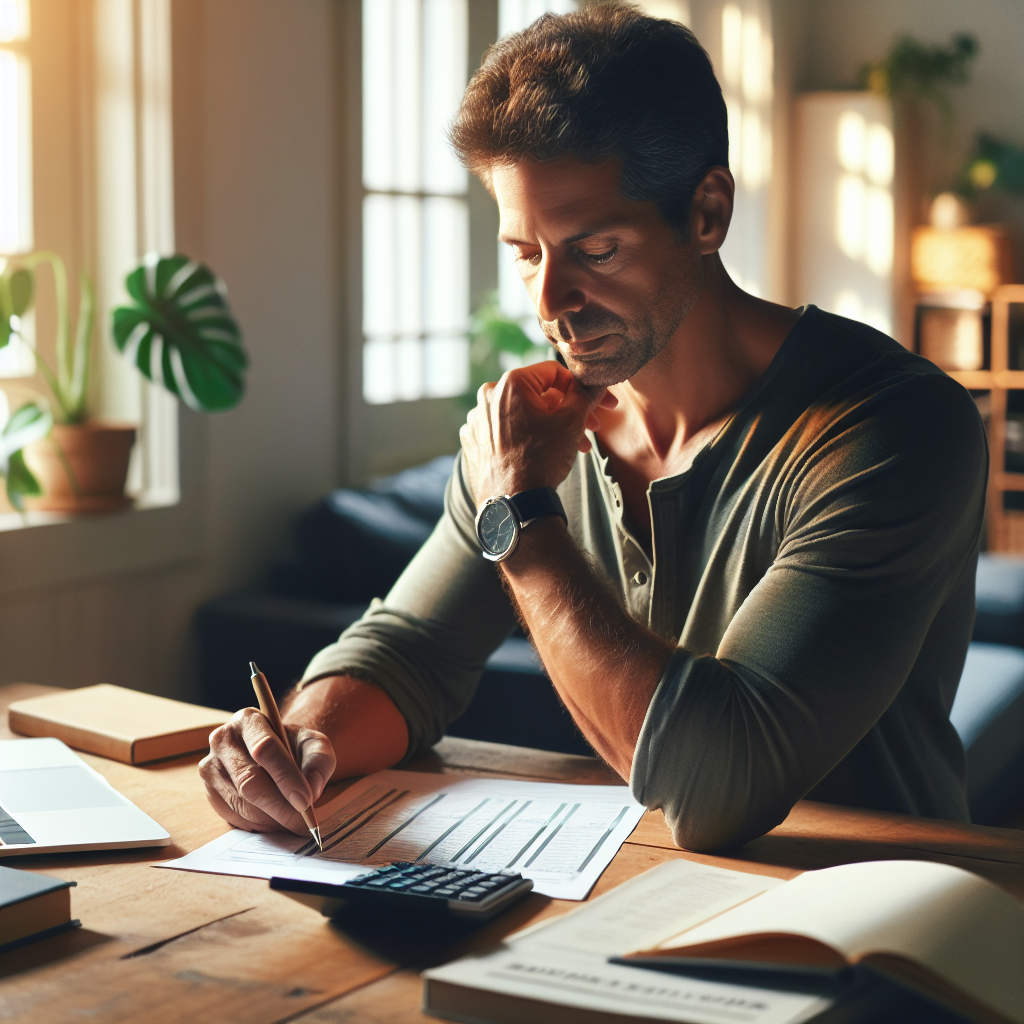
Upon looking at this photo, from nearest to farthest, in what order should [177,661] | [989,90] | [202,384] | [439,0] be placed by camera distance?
[202,384], [177,661], [439,0], [989,90]

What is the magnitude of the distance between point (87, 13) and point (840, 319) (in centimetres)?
185

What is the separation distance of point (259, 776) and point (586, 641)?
309 millimetres

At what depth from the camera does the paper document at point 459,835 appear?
3.24 ft

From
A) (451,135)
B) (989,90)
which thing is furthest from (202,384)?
(989,90)

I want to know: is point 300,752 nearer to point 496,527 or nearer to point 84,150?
point 496,527

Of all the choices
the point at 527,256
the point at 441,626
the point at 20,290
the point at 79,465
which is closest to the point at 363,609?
the point at 79,465

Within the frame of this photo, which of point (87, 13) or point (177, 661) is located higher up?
point (87, 13)

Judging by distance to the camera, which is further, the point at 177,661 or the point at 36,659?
the point at 177,661

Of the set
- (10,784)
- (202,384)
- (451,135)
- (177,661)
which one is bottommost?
(177,661)

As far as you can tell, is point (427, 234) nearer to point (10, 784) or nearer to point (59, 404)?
point (59, 404)

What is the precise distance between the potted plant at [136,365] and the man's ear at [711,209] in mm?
1331

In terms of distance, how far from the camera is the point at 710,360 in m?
1.41

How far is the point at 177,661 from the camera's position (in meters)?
2.76

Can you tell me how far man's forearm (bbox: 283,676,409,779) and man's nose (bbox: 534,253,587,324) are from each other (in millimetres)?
447
